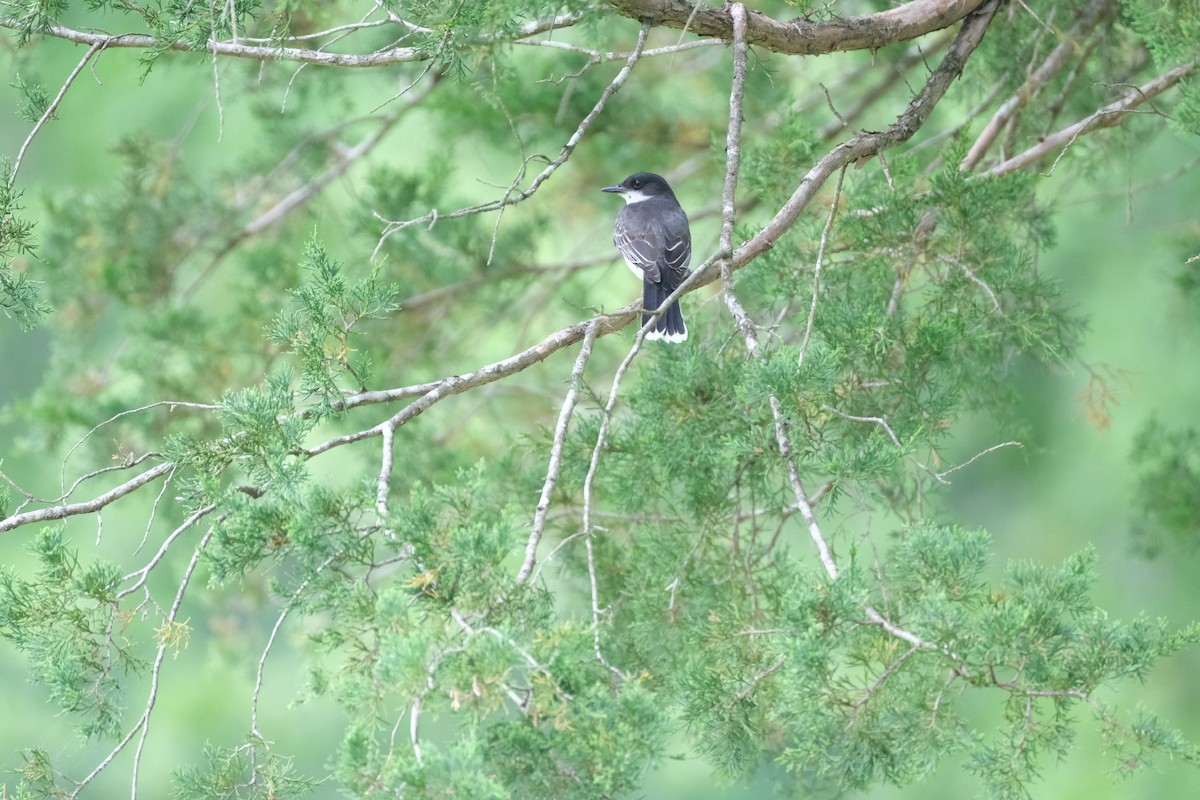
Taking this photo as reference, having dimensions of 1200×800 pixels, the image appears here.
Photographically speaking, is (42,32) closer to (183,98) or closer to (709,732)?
(709,732)

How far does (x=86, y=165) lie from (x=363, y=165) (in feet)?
7.16

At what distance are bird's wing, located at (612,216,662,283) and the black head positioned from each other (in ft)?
1.49

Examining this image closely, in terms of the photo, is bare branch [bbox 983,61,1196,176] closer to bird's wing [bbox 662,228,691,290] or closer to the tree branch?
the tree branch

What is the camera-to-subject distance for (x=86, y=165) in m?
10.1

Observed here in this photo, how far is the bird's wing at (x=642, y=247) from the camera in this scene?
4277 mm

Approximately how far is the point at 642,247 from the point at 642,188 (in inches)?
29.8

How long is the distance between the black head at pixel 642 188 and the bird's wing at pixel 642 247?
1.49ft

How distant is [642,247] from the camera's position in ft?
14.3

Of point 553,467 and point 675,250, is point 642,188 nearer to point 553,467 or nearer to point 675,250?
point 675,250

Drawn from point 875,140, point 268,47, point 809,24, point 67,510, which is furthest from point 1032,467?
point 67,510

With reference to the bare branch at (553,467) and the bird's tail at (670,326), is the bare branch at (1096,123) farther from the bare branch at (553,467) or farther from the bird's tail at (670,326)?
the bare branch at (553,467)

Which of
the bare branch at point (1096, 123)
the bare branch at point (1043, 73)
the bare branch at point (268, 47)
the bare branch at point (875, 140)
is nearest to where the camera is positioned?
the bare branch at point (268, 47)

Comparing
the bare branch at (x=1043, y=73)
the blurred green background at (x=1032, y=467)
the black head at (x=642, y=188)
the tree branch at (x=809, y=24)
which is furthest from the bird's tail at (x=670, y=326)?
the blurred green background at (x=1032, y=467)

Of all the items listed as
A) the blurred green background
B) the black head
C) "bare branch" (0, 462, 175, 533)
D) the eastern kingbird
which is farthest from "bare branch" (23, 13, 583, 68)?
the blurred green background
